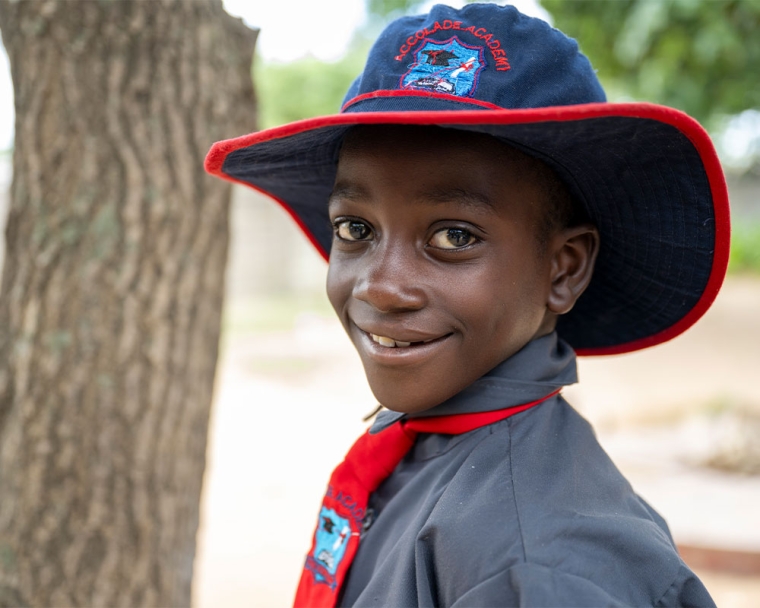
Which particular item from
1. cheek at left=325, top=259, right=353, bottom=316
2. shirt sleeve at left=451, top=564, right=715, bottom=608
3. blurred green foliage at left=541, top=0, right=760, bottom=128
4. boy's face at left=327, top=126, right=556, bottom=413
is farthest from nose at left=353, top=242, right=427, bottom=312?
blurred green foliage at left=541, top=0, right=760, bottom=128

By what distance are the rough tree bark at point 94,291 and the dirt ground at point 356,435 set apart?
237 cm

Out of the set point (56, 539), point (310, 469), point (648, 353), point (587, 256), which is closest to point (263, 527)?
point (310, 469)

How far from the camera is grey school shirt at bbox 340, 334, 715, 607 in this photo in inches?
40.8

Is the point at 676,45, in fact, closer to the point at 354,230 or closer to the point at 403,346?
the point at 354,230

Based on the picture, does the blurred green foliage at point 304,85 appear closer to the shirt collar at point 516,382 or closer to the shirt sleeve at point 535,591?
the shirt collar at point 516,382

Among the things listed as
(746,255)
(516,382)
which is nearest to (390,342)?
(516,382)

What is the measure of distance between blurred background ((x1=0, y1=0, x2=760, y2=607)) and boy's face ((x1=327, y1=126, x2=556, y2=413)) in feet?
3.54

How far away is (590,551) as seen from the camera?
3.48 feet

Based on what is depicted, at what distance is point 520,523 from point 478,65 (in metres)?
0.69

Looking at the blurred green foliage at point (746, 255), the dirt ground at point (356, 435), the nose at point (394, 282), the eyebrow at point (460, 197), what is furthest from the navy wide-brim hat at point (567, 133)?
the blurred green foliage at point (746, 255)

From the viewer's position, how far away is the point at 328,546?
1.44 m

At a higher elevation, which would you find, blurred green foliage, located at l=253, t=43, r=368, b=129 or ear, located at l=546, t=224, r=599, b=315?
blurred green foliage, located at l=253, t=43, r=368, b=129

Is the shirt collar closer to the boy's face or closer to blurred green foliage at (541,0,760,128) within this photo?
the boy's face

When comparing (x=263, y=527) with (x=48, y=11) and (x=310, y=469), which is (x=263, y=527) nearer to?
(x=310, y=469)
